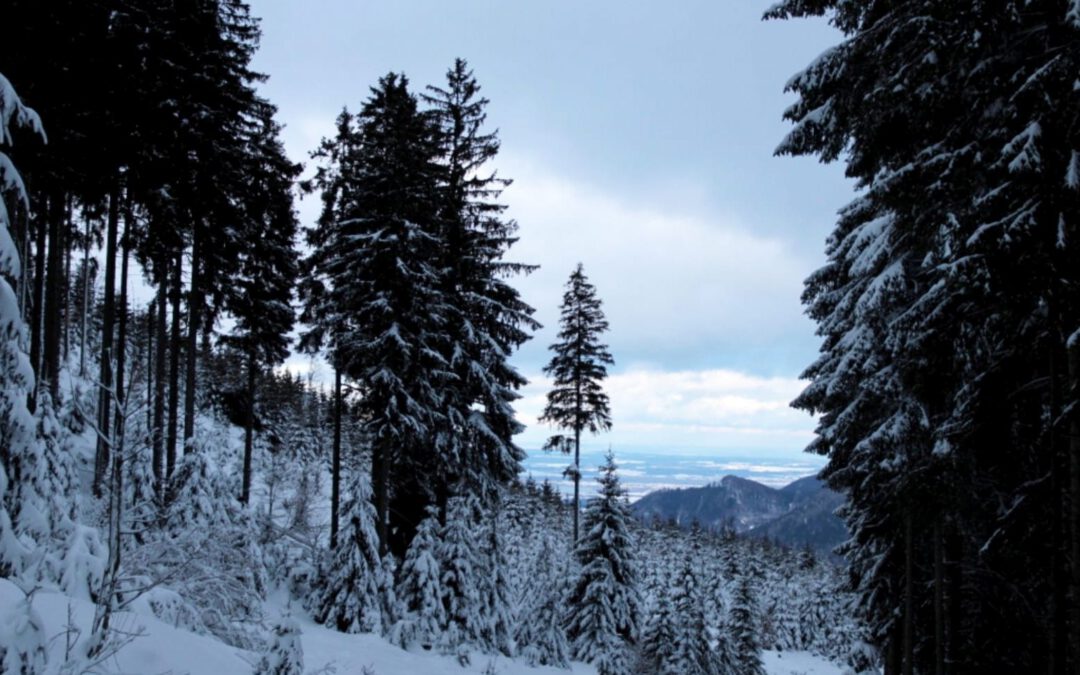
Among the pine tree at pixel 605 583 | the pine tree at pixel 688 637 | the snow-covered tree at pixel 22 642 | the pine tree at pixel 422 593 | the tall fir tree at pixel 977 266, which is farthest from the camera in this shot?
the pine tree at pixel 688 637

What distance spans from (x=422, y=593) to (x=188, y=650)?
10.7 meters

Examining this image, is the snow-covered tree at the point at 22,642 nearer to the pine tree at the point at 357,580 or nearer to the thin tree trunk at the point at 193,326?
the pine tree at the point at 357,580

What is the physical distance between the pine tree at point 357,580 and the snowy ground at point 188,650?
0.61 meters

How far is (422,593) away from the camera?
17.6 metres

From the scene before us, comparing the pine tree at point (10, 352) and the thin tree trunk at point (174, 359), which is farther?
the thin tree trunk at point (174, 359)

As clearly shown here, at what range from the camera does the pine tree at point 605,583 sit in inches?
923

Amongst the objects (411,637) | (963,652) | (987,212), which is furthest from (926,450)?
(411,637)

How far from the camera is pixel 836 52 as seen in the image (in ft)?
28.4

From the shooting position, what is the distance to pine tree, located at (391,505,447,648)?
16.9 m

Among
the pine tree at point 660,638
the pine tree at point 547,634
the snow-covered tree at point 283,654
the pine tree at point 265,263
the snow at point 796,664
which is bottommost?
the snow at point 796,664

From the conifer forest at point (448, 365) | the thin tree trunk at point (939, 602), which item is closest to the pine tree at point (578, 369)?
the conifer forest at point (448, 365)

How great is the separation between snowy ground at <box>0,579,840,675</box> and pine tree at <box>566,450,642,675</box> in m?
8.37

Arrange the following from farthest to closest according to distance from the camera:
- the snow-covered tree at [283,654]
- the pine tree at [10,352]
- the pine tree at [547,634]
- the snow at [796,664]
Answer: the snow at [796,664] < the pine tree at [547,634] < the snow-covered tree at [283,654] < the pine tree at [10,352]

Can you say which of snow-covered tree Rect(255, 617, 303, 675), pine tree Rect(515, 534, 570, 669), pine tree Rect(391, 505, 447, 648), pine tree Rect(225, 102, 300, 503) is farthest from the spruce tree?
snow-covered tree Rect(255, 617, 303, 675)
